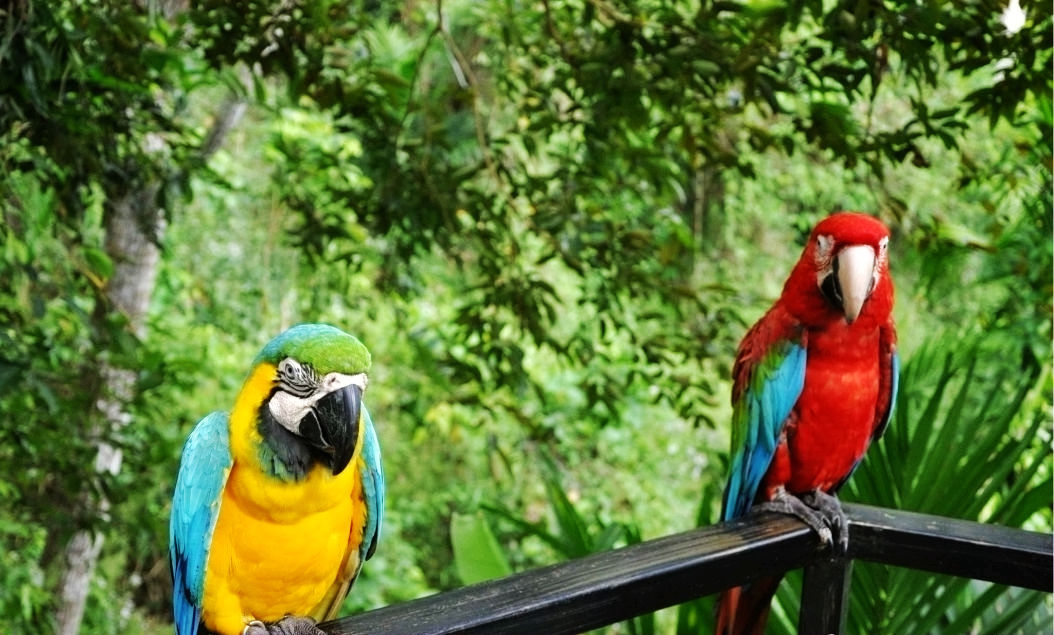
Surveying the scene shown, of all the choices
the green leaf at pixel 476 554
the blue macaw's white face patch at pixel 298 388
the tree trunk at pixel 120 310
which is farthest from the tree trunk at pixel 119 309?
the blue macaw's white face patch at pixel 298 388

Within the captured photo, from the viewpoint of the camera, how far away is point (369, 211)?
6.59 feet

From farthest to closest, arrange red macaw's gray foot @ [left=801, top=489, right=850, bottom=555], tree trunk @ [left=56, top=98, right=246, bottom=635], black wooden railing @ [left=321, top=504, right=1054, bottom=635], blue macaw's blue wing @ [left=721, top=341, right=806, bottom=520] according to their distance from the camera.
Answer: tree trunk @ [left=56, top=98, right=246, bottom=635]
blue macaw's blue wing @ [left=721, top=341, right=806, bottom=520]
red macaw's gray foot @ [left=801, top=489, right=850, bottom=555]
black wooden railing @ [left=321, top=504, right=1054, bottom=635]

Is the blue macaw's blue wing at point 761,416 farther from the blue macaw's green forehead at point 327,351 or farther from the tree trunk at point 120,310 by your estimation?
the tree trunk at point 120,310

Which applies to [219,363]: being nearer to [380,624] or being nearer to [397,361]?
[397,361]

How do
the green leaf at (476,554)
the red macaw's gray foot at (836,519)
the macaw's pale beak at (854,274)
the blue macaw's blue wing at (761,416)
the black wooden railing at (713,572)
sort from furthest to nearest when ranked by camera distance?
the green leaf at (476,554), the blue macaw's blue wing at (761,416), the macaw's pale beak at (854,274), the red macaw's gray foot at (836,519), the black wooden railing at (713,572)

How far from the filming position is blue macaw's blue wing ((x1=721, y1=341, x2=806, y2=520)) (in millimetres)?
1444

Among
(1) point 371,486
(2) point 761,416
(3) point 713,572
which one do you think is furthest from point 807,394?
(1) point 371,486

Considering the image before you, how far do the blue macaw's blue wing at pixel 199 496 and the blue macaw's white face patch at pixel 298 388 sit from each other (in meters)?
0.09

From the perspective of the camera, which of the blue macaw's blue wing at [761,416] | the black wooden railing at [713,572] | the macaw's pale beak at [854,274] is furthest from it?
the blue macaw's blue wing at [761,416]

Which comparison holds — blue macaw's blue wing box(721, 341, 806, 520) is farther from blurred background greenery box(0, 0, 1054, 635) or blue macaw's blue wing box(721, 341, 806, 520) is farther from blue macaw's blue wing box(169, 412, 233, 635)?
blue macaw's blue wing box(169, 412, 233, 635)

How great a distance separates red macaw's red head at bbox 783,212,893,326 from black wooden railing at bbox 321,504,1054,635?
280 millimetres

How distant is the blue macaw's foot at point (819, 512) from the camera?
117 centimetres

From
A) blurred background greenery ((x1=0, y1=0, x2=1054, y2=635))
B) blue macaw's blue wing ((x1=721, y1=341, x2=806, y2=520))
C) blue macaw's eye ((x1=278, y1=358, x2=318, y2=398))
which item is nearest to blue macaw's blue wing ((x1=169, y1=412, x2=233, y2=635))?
blue macaw's eye ((x1=278, y1=358, x2=318, y2=398))

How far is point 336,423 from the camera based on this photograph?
0.96m
